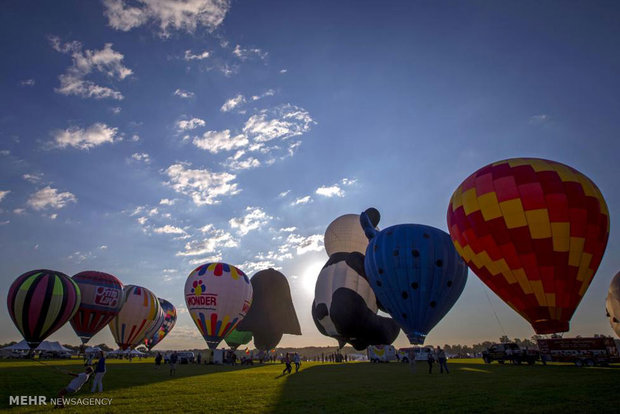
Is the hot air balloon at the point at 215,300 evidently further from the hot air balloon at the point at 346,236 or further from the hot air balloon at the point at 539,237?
the hot air balloon at the point at 539,237

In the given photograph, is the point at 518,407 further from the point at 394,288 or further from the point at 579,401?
the point at 394,288

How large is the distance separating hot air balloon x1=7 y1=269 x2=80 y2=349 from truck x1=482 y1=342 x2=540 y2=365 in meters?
32.2

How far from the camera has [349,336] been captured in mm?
33188

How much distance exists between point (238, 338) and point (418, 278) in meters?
30.6

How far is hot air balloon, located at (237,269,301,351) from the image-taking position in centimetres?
4688

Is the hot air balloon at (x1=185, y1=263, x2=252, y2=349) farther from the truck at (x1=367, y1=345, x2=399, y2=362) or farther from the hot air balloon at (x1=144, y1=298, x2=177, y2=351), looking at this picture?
the hot air balloon at (x1=144, y1=298, x2=177, y2=351)

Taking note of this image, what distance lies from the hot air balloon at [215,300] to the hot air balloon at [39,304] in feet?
31.0

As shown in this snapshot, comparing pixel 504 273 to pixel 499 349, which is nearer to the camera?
pixel 504 273

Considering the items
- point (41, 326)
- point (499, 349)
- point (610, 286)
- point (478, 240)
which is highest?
point (478, 240)

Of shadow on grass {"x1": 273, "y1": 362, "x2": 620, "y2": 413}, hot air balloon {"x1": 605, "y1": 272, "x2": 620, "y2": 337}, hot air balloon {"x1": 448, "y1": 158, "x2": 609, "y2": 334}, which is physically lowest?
shadow on grass {"x1": 273, "y1": 362, "x2": 620, "y2": 413}

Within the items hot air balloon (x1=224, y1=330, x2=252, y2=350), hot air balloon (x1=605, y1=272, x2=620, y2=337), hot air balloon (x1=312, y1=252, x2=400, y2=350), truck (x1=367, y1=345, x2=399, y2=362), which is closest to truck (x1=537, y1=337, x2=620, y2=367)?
hot air balloon (x1=605, y1=272, x2=620, y2=337)

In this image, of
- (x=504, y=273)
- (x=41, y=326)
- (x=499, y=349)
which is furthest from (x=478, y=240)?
(x=41, y=326)

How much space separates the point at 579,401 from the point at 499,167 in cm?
1359

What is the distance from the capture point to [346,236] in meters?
39.6
